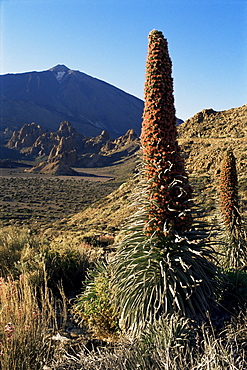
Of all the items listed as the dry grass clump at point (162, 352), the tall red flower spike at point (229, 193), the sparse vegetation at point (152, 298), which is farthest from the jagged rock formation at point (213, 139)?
the dry grass clump at point (162, 352)

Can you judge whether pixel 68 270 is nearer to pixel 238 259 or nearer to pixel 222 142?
pixel 238 259

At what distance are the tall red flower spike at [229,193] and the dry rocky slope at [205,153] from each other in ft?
30.8

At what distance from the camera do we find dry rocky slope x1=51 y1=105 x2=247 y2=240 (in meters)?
18.4

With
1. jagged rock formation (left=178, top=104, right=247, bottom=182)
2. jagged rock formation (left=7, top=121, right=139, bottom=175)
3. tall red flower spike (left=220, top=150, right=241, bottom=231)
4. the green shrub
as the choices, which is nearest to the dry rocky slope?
jagged rock formation (left=178, top=104, right=247, bottom=182)

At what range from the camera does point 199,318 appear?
3.63 metres

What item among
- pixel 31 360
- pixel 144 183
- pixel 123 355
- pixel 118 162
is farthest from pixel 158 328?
pixel 118 162

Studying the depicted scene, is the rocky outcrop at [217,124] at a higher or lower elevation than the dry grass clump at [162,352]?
higher

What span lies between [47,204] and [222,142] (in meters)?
29.1

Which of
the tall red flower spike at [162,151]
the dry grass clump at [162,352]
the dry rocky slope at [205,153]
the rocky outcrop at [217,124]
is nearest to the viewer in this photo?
the dry grass clump at [162,352]

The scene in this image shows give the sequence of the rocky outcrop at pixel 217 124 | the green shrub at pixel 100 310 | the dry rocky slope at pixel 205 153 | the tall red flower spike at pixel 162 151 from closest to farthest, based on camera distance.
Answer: the tall red flower spike at pixel 162 151, the green shrub at pixel 100 310, the dry rocky slope at pixel 205 153, the rocky outcrop at pixel 217 124

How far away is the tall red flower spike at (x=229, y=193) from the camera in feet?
19.3

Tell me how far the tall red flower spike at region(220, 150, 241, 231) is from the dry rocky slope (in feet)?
30.8

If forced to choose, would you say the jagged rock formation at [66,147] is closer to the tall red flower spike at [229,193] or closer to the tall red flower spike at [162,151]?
the tall red flower spike at [229,193]

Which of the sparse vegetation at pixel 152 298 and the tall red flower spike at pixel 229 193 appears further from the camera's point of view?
the tall red flower spike at pixel 229 193
